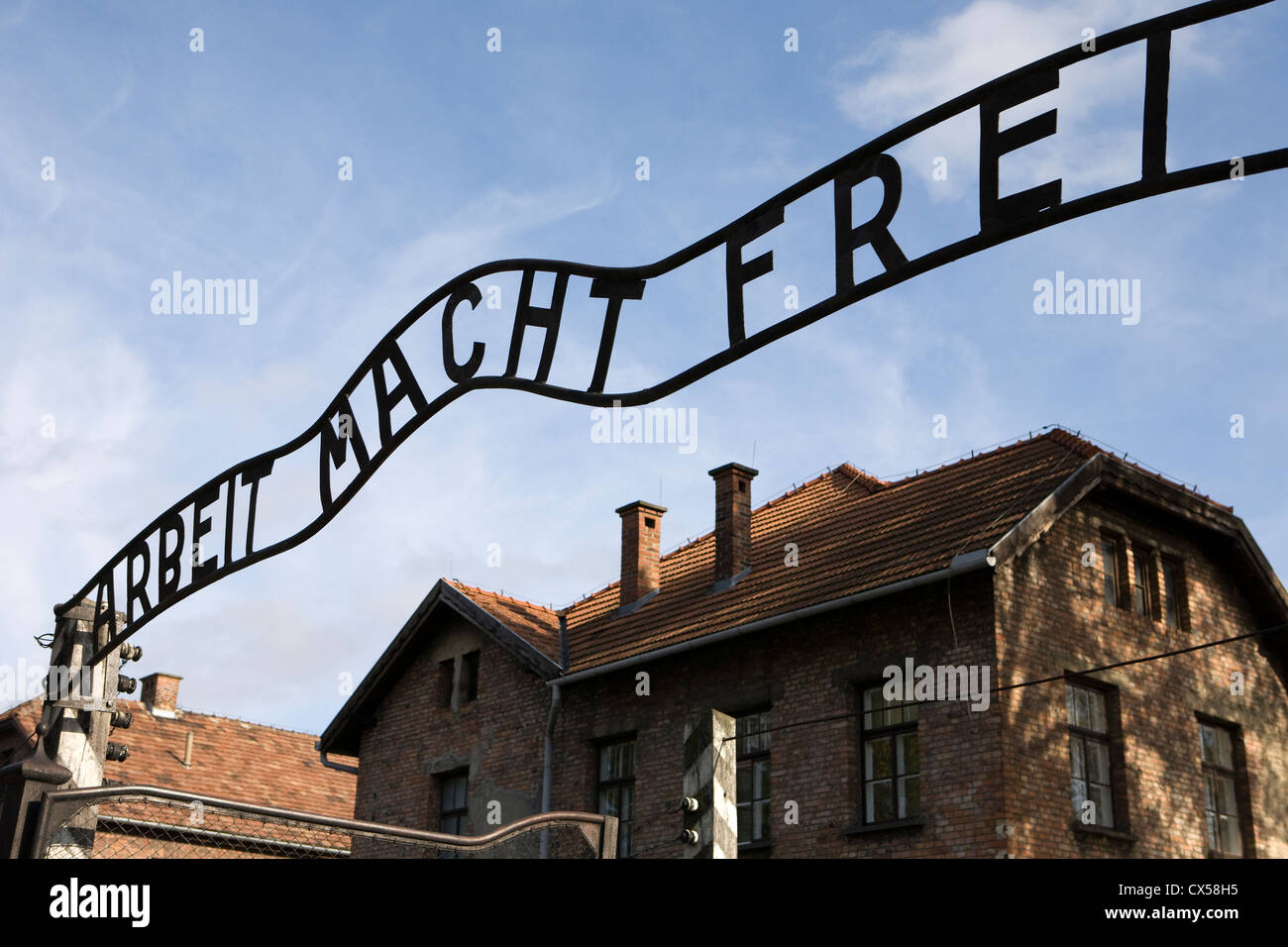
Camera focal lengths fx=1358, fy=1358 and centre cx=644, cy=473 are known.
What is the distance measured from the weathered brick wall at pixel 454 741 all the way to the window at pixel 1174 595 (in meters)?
8.45

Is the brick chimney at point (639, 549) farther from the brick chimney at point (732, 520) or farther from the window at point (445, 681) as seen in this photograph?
the window at point (445, 681)

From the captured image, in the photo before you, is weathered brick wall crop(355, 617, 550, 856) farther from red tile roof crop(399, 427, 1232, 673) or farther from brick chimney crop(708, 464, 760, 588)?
brick chimney crop(708, 464, 760, 588)

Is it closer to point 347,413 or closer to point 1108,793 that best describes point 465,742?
point 1108,793

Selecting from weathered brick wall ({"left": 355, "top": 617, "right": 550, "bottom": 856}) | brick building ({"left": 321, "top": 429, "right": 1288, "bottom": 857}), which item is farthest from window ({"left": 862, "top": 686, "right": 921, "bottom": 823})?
weathered brick wall ({"left": 355, "top": 617, "right": 550, "bottom": 856})

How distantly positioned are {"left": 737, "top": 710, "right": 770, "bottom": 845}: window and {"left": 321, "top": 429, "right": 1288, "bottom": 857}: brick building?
3cm

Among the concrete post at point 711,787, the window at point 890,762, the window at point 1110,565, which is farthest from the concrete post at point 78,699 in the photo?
the window at point 1110,565

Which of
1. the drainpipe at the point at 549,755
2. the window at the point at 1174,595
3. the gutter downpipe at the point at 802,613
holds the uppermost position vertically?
the window at the point at 1174,595

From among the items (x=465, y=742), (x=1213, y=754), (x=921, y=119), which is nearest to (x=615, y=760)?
(x=465, y=742)

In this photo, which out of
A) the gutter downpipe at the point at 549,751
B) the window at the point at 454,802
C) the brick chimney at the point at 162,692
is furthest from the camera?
the brick chimney at the point at 162,692

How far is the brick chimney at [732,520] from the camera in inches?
741

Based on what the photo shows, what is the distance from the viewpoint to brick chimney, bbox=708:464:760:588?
18828mm

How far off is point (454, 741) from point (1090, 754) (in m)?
9.75

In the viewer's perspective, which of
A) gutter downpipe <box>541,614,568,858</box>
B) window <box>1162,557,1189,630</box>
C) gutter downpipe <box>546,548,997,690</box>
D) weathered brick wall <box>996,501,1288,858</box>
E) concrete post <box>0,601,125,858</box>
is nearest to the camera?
concrete post <box>0,601,125,858</box>
